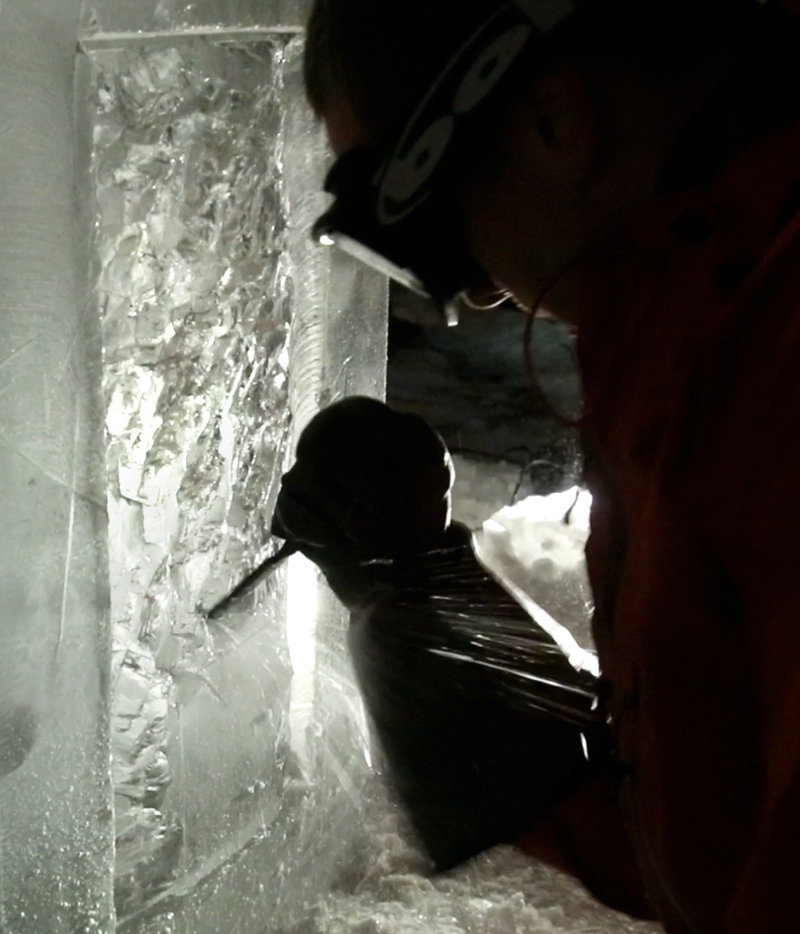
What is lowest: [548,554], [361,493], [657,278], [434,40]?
[548,554]

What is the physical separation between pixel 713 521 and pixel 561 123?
208 millimetres

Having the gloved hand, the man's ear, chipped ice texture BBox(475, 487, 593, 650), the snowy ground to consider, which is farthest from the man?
chipped ice texture BBox(475, 487, 593, 650)

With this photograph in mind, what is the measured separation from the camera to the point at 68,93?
54 cm

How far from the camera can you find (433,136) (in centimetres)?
46

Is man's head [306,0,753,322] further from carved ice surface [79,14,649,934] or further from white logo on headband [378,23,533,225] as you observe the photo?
carved ice surface [79,14,649,934]

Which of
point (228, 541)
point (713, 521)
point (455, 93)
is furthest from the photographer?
point (228, 541)

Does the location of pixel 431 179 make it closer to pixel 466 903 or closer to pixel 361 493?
pixel 361 493

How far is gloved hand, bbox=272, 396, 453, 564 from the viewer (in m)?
0.61

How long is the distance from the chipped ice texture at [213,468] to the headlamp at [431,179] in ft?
0.45

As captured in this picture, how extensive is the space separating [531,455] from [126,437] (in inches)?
42.6

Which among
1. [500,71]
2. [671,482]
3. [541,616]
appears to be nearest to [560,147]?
[500,71]

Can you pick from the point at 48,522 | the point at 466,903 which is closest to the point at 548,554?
the point at 466,903

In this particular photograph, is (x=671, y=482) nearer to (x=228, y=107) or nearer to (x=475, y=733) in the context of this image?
(x=475, y=733)

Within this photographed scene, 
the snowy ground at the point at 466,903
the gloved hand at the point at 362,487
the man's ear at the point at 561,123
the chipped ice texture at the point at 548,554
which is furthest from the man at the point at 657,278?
the chipped ice texture at the point at 548,554
